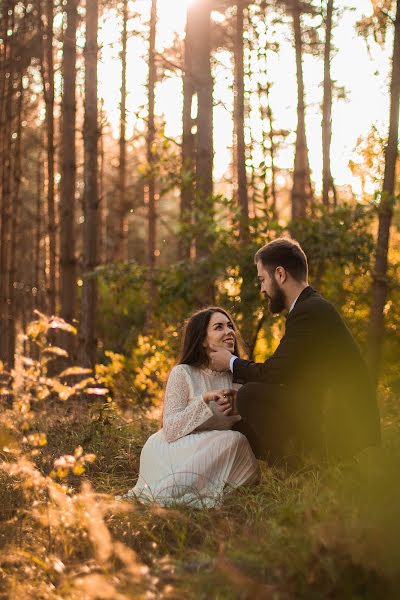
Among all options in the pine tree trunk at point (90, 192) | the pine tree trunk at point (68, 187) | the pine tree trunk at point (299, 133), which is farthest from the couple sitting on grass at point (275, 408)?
the pine tree trunk at point (299, 133)

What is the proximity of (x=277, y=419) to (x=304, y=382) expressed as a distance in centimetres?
29

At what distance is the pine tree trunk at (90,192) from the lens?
371 inches

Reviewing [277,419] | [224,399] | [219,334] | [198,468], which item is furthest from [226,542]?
[219,334]

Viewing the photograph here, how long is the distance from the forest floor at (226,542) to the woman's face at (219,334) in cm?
88

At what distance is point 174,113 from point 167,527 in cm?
1403

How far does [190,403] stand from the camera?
526 centimetres

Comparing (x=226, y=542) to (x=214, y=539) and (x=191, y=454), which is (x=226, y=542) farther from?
(x=191, y=454)

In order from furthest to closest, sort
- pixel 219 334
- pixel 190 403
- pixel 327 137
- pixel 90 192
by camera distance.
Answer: pixel 327 137 < pixel 90 192 < pixel 219 334 < pixel 190 403

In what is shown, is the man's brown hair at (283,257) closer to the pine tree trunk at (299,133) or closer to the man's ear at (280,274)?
the man's ear at (280,274)

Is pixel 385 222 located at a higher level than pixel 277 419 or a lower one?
higher

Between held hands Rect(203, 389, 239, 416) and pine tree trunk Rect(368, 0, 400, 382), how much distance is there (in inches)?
98.7

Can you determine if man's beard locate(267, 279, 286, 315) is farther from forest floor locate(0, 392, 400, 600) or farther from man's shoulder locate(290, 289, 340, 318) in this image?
forest floor locate(0, 392, 400, 600)

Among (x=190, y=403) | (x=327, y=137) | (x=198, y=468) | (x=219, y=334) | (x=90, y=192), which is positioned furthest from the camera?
(x=327, y=137)

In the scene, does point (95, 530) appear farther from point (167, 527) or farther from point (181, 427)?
point (181, 427)
